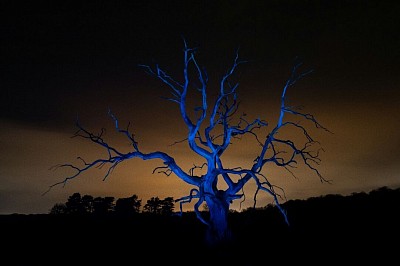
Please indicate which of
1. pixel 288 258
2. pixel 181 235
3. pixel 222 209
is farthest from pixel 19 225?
pixel 288 258

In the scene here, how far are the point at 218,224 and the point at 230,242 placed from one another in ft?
2.37

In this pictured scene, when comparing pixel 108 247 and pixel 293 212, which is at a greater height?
pixel 293 212

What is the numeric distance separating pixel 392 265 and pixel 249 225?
9735 millimetres

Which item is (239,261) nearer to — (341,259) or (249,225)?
(341,259)

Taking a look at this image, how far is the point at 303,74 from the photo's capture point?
14.0 metres

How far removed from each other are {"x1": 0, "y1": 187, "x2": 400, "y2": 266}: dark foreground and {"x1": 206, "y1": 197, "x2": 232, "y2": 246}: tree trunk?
272 mm

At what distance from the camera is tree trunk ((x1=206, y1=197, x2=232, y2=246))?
12.8 m

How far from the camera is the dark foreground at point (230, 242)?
9789 mm

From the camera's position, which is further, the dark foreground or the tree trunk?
the tree trunk

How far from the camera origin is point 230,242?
1273 cm

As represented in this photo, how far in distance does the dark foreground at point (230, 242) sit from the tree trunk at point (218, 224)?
0.27 meters

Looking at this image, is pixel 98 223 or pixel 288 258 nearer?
pixel 288 258

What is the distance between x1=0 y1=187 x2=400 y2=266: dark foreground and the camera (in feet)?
32.1

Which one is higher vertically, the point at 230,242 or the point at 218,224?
the point at 218,224
